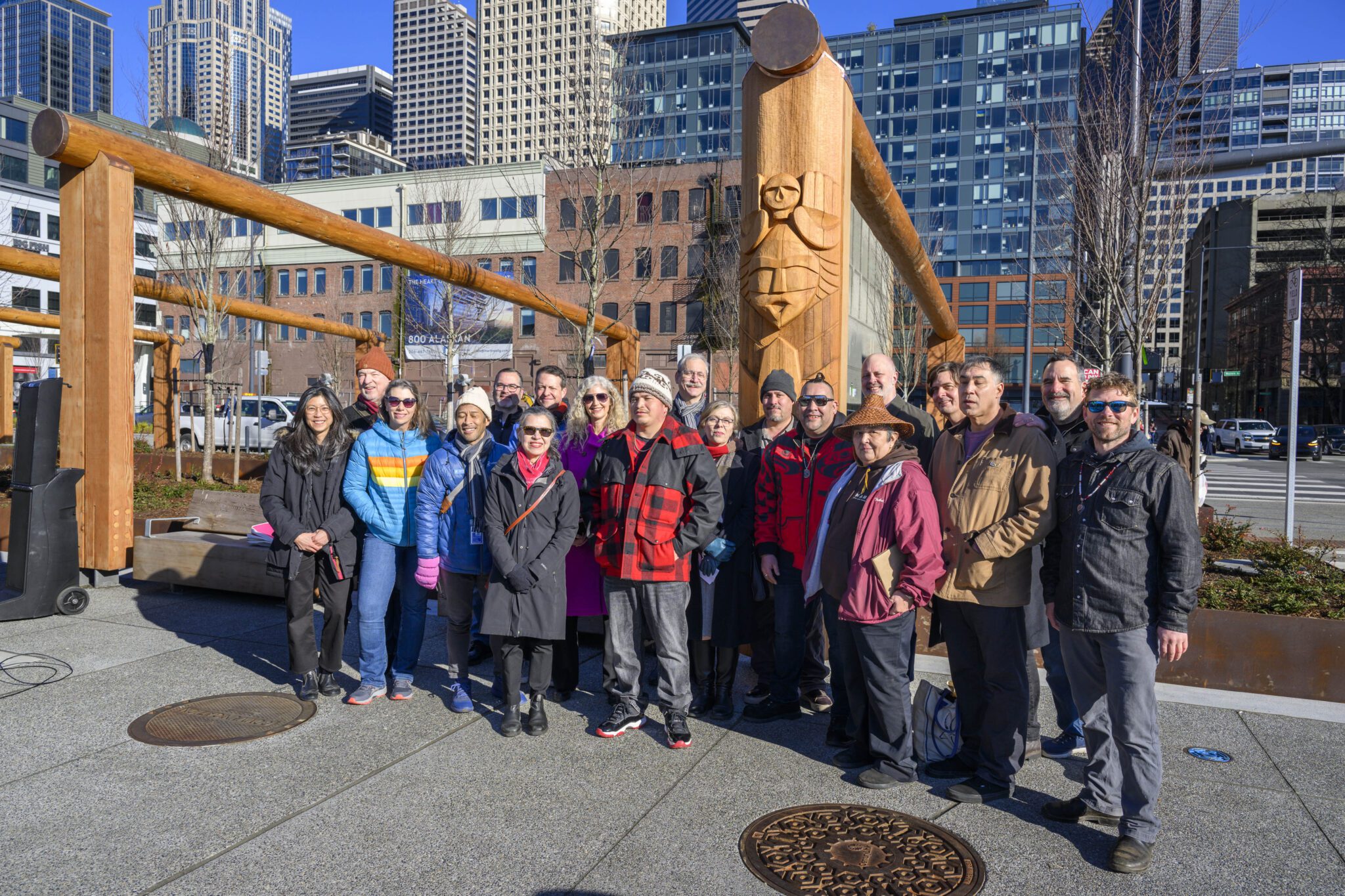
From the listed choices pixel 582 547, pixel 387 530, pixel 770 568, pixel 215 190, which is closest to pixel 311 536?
pixel 387 530

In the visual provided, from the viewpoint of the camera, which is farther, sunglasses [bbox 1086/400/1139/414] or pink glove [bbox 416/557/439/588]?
pink glove [bbox 416/557/439/588]

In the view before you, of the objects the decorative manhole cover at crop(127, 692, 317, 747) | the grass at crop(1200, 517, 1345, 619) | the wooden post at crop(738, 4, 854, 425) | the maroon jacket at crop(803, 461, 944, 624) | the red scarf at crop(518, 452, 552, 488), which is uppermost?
the wooden post at crop(738, 4, 854, 425)

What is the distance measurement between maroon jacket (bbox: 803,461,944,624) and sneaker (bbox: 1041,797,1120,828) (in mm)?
966

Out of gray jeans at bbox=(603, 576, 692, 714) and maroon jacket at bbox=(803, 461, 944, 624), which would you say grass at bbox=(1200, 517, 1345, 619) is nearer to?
maroon jacket at bbox=(803, 461, 944, 624)

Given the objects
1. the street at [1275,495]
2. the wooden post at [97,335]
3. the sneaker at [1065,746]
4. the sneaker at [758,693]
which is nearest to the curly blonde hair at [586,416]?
the sneaker at [758,693]

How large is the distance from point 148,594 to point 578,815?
218 inches

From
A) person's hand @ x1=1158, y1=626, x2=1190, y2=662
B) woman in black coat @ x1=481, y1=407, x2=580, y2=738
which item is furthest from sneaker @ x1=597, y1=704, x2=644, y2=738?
person's hand @ x1=1158, y1=626, x2=1190, y2=662

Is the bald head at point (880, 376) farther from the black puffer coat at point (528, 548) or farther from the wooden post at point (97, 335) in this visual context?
the wooden post at point (97, 335)

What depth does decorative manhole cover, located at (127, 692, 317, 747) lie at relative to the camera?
14.7ft

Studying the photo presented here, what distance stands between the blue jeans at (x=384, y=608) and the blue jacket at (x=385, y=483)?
0.11m

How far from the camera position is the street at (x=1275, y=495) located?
14.0m

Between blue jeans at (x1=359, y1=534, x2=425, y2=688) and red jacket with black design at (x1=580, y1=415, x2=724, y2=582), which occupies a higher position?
red jacket with black design at (x1=580, y1=415, x2=724, y2=582)

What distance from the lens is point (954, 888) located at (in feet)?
10.6

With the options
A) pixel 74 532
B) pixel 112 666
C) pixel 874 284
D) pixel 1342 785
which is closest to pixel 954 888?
pixel 1342 785
